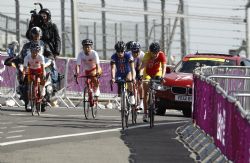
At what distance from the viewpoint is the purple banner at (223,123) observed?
34.1ft

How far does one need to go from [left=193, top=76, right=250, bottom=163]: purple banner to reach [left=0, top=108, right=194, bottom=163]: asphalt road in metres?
0.58

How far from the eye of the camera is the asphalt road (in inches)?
544

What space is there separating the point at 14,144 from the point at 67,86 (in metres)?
13.9

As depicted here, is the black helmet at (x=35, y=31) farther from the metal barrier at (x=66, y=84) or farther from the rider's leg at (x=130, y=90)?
the metal barrier at (x=66, y=84)

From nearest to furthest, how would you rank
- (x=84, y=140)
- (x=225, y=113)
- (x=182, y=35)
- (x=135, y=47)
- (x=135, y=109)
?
(x=225, y=113), (x=84, y=140), (x=135, y=109), (x=135, y=47), (x=182, y=35)

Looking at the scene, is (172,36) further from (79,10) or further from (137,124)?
(137,124)

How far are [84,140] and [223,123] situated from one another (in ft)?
14.2

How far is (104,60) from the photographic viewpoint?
2962 cm

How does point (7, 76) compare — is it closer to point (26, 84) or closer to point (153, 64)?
point (26, 84)

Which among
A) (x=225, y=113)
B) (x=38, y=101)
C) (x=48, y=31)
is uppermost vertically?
(x=48, y=31)

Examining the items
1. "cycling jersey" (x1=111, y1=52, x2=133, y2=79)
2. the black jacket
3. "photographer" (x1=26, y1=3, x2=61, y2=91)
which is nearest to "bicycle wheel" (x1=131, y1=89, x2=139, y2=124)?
"cycling jersey" (x1=111, y1=52, x2=133, y2=79)

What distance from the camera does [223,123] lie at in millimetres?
12445

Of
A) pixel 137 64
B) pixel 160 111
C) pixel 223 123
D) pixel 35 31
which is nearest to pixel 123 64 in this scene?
pixel 137 64

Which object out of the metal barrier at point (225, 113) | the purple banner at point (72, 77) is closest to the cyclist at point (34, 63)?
the metal barrier at point (225, 113)
